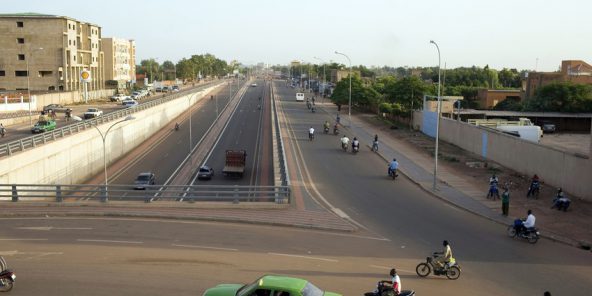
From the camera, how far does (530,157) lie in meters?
37.0

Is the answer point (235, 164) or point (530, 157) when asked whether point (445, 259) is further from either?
point (235, 164)

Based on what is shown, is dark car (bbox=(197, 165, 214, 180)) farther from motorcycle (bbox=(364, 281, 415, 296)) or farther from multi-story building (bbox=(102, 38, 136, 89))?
multi-story building (bbox=(102, 38, 136, 89))

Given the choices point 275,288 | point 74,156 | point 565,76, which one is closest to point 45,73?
point 74,156

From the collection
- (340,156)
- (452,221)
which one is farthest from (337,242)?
(340,156)

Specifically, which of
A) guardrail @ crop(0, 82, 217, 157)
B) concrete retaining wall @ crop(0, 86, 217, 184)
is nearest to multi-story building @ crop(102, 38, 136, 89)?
concrete retaining wall @ crop(0, 86, 217, 184)

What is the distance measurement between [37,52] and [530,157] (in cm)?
9265

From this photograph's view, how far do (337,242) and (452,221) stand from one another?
719cm

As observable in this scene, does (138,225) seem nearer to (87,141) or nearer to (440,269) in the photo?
(440,269)

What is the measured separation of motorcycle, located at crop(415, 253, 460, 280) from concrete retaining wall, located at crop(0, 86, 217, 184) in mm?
28446

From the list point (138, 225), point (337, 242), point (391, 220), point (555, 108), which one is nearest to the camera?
point (337, 242)

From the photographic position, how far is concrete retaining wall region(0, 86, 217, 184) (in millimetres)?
38031

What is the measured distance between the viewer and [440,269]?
1672 cm

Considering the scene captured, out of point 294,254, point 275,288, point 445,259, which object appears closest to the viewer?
point 275,288

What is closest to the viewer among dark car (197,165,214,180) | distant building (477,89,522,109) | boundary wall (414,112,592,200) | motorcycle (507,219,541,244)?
motorcycle (507,219,541,244)
